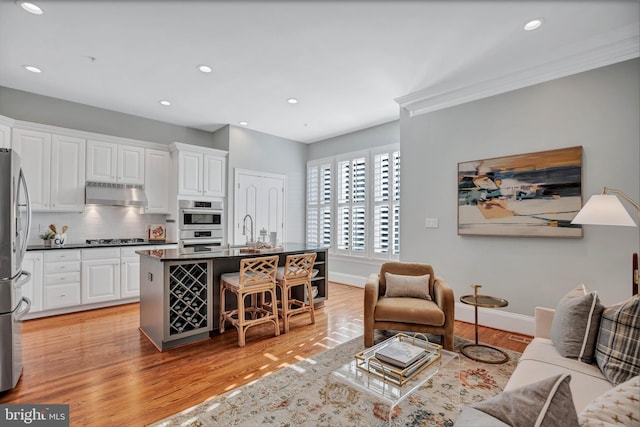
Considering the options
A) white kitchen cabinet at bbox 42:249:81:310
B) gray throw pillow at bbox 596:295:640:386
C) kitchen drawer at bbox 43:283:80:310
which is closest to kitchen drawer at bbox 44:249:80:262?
white kitchen cabinet at bbox 42:249:81:310

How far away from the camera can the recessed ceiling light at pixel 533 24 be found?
2.58 meters

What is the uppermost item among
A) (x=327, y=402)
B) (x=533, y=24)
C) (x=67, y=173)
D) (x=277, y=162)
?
(x=533, y=24)

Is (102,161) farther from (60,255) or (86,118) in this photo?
(60,255)

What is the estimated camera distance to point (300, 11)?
98.3 inches

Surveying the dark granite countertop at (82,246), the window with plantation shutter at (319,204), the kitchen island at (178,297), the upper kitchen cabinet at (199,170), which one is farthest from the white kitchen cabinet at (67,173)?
the window with plantation shutter at (319,204)

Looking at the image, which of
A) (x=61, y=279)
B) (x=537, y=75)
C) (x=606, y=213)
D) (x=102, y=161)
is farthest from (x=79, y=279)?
(x=537, y=75)

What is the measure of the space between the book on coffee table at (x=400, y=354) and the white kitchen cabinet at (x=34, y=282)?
438 cm

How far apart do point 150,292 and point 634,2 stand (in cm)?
493

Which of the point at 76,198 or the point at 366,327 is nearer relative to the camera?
the point at 366,327

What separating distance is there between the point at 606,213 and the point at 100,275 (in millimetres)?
5651

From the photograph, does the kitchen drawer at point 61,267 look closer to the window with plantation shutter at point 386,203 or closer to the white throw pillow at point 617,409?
the window with plantation shutter at point 386,203

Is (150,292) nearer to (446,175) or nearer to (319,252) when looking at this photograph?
(319,252)

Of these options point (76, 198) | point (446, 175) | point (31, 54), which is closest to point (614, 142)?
point (446, 175)

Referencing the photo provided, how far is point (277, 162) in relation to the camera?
6.38 m
